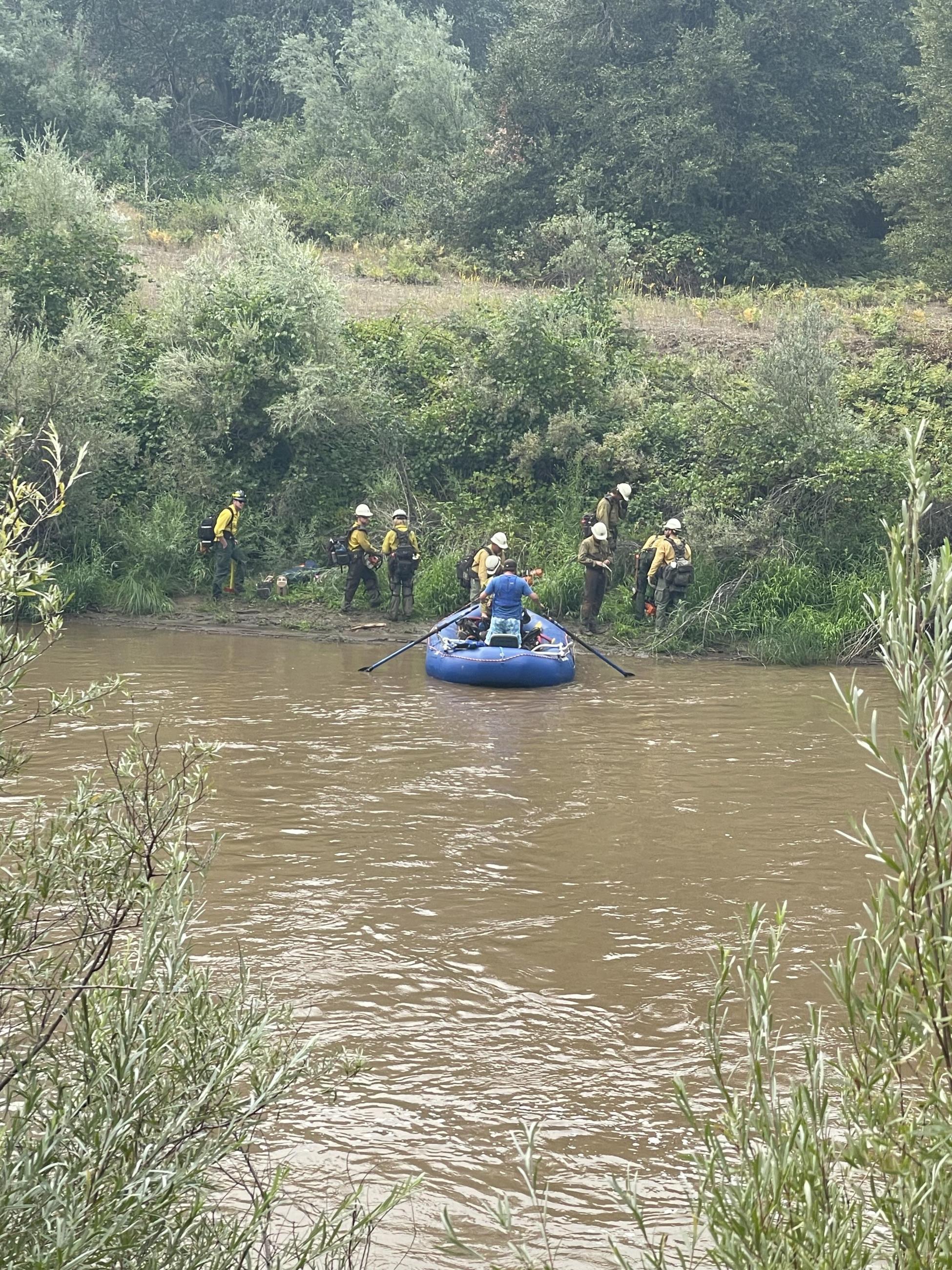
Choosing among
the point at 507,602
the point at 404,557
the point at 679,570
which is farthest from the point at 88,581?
the point at 679,570

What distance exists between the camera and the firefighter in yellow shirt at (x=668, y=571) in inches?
760

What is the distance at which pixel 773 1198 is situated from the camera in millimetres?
3152

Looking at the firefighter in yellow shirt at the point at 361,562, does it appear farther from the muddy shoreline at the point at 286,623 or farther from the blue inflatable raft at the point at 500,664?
the blue inflatable raft at the point at 500,664

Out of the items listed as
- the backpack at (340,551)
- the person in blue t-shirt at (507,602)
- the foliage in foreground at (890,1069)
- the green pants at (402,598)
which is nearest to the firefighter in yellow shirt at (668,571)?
the person in blue t-shirt at (507,602)

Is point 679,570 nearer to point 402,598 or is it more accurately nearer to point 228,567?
point 402,598

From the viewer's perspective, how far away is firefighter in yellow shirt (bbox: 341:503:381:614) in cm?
2098

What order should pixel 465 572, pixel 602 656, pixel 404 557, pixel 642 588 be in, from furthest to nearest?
pixel 404 557 → pixel 642 588 → pixel 465 572 → pixel 602 656

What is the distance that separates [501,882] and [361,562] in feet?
39.2

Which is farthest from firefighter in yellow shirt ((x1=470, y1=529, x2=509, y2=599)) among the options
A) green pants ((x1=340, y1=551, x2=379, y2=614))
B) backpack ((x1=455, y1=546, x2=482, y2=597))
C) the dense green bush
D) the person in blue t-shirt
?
the dense green bush

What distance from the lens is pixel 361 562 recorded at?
69.4 ft

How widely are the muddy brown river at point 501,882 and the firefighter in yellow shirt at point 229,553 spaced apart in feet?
12.7

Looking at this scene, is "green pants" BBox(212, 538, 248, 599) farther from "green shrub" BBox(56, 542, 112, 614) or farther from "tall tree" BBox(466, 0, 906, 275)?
"tall tree" BBox(466, 0, 906, 275)

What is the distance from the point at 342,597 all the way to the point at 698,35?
1854 centimetres

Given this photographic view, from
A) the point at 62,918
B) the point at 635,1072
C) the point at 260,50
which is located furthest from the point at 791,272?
the point at 62,918
